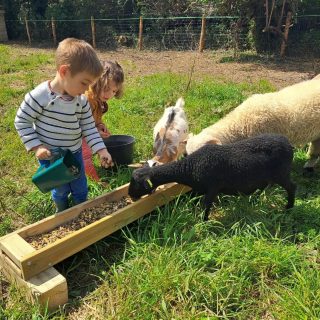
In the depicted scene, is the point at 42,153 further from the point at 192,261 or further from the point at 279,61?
the point at 279,61

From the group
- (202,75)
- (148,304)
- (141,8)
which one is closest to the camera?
(148,304)

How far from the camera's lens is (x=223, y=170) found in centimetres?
372

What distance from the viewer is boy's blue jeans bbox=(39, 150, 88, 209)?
375 cm

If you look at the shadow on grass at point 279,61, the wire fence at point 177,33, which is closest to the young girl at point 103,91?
the shadow on grass at point 279,61

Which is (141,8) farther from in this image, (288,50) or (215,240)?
(215,240)

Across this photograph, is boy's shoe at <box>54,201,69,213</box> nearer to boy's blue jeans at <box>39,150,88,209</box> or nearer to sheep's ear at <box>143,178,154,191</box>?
boy's blue jeans at <box>39,150,88,209</box>

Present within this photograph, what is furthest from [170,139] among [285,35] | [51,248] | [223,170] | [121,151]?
[285,35]

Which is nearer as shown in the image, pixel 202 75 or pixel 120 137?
pixel 120 137

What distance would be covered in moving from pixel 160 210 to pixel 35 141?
55.0 inches

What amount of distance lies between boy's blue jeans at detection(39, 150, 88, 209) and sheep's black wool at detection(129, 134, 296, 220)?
53cm

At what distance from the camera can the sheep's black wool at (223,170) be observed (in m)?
3.70

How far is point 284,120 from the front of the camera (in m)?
4.89

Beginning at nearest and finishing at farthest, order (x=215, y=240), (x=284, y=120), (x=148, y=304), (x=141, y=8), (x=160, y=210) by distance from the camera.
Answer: (x=148, y=304) < (x=215, y=240) < (x=160, y=210) < (x=284, y=120) < (x=141, y=8)

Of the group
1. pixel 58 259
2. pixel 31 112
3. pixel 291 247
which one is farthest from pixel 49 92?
pixel 291 247
